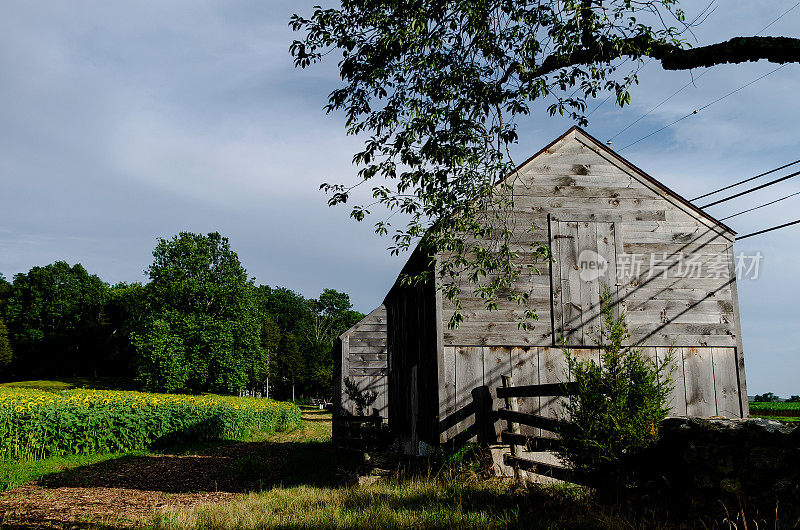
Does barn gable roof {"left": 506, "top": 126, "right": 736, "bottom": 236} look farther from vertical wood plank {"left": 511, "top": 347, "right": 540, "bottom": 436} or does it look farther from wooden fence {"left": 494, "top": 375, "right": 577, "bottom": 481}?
wooden fence {"left": 494, "top": 375, "right": 577, "bottom": 481}

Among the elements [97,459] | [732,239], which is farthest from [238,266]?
[732,239]

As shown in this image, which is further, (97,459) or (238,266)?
(238,266)

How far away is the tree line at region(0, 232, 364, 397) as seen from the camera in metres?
48.4

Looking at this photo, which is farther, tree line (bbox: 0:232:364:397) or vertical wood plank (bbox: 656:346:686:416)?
tree line (bbox: 0:232:364:397)

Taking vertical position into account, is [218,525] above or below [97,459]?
above

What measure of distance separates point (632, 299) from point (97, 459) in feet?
51.1

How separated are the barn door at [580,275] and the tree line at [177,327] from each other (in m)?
41.2

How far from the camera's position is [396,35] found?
7.47m

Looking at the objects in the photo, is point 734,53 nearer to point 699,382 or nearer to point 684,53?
point 684,53

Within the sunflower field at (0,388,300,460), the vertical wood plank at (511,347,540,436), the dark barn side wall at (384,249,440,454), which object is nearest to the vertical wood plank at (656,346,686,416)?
the vertical wood plank at (511,347,540,436)

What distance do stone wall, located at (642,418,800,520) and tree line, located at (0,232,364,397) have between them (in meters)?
45.6

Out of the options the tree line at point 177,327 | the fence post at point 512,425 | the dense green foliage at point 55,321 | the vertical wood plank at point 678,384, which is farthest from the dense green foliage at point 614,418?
the dense green foliage at point 55,321

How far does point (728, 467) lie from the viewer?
6000 mm

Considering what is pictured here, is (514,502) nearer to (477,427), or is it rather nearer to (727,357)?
(477,427)
